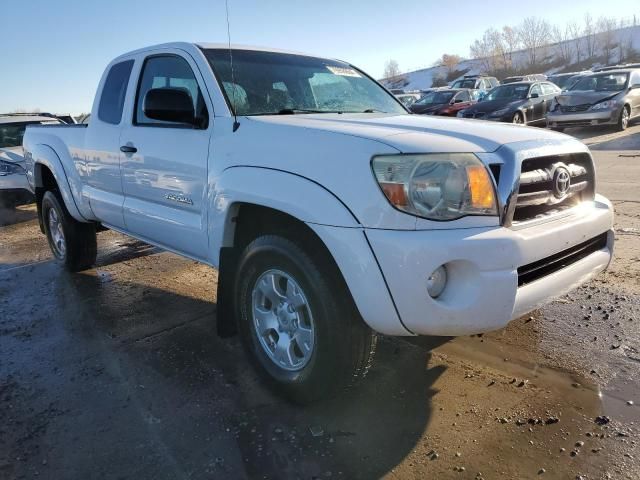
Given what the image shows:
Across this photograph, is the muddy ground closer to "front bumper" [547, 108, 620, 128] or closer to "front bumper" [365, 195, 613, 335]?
"front bumper" [365, 195, 613, 335]


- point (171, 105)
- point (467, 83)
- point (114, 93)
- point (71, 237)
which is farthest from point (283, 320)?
point (467, 83)

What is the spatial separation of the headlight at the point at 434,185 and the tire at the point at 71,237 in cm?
409

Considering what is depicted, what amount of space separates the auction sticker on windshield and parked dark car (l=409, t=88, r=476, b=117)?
15963 mm

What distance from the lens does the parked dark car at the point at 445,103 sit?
1973 cm

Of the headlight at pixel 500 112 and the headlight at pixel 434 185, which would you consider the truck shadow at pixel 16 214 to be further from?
the headlight at pixel 500 112

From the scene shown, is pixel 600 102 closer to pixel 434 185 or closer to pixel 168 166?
pixel 168 166

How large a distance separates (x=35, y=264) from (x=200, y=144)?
399 centimetres

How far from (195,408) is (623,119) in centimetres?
1570

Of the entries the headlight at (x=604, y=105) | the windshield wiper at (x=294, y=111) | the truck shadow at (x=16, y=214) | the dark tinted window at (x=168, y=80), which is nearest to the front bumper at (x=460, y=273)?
the windshield wiper at (x=294, y=111)

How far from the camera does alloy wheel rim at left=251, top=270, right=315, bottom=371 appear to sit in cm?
275

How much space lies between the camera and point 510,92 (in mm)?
17172

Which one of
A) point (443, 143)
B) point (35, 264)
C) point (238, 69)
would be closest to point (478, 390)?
point (443, 143)

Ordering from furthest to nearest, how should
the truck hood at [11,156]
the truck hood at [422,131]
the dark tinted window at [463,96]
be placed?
the dark tinted window at [463,96]
the truck hood at [11,156]
the truck hood at [422,131]

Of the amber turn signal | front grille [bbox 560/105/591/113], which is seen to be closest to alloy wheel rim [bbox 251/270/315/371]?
the amber turn signal
